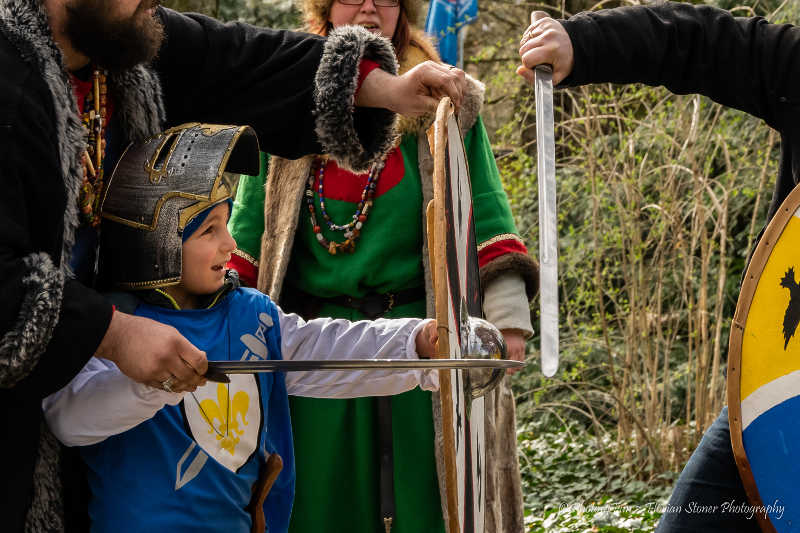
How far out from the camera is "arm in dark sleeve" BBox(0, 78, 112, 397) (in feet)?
6.22

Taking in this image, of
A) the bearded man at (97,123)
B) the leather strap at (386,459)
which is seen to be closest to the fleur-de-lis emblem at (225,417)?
the bearded man at (97,123)

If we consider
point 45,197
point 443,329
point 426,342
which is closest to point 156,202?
point 45,197

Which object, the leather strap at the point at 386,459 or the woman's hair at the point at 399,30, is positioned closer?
the leather strap at the point at 386,459

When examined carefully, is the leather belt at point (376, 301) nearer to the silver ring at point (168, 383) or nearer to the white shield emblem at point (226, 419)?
the white shield emblem at point (226, 419)

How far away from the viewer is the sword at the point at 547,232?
168 cm

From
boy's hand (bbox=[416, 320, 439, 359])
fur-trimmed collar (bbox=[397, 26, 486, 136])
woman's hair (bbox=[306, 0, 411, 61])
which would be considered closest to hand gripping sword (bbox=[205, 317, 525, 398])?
boy's hand (bbox=[416, 320, 439, 359])

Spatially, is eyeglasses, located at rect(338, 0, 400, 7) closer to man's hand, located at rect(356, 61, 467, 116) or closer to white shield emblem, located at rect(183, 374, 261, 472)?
man's hand, located at rect(356, 61, 467, 116)

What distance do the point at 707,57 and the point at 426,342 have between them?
1.13 m

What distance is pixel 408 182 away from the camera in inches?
129

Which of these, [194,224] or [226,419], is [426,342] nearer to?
[226,419]

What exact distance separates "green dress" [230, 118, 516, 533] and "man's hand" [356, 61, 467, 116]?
61cm

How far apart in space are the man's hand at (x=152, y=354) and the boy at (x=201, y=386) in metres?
0.05

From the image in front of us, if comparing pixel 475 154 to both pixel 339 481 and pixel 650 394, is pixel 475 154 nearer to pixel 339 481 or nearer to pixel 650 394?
pixel 339 481

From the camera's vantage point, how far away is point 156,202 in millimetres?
2285
